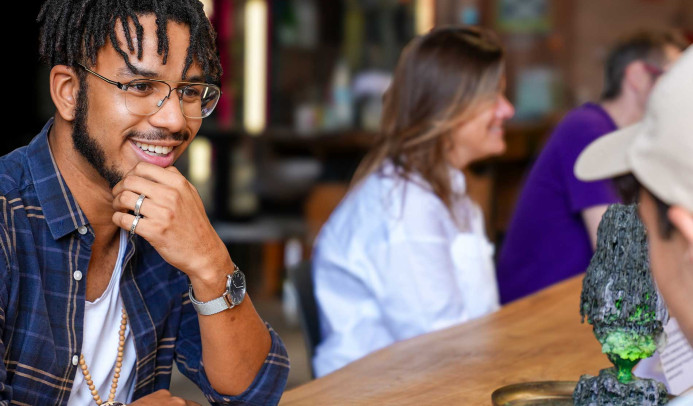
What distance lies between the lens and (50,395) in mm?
1354

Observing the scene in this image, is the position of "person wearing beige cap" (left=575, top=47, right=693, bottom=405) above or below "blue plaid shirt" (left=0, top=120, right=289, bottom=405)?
above

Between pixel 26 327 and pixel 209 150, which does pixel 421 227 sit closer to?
pixel 26 327

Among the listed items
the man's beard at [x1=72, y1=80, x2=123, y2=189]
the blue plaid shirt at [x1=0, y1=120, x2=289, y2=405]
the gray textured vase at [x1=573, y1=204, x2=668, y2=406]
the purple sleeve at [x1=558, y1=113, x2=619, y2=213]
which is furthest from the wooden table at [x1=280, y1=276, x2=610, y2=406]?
the purple sleeve at [x1=558, y1=113, x2=619, y2=213]

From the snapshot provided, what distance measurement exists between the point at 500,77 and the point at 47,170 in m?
1.55

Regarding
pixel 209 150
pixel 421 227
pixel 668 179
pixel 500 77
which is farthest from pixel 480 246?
pixel 209 150

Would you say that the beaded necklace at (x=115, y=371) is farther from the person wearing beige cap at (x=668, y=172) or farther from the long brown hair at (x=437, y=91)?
the long brown hair at (x=437, y=91)

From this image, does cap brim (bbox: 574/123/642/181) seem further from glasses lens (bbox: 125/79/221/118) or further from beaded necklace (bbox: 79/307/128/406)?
beaded necklace (bbox: 79/307/128/406)

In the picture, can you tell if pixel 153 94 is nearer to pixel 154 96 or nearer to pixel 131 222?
pixel 154 96

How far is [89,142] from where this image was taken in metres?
1.42

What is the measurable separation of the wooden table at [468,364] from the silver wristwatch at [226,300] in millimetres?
192

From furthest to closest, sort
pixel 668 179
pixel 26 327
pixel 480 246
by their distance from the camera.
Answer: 1. pixel 480 246
2. pixel 26 327
3. pixel 668 179

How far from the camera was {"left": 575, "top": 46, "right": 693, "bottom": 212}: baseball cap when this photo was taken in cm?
87

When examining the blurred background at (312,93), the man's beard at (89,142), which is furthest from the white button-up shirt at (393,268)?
the blurred background at (312,93)

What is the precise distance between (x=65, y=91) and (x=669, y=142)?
0.98m
